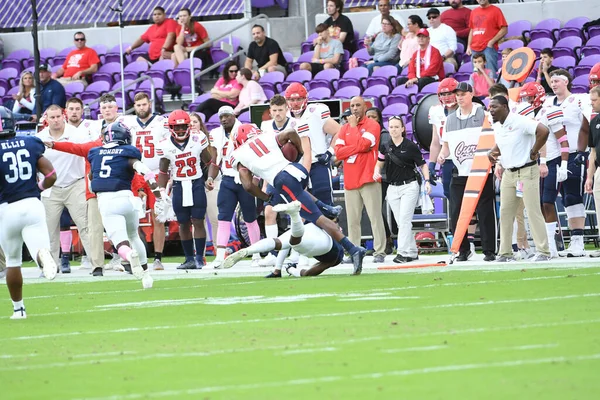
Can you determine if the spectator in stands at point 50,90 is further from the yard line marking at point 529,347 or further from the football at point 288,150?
the yard line marking at point 529,347

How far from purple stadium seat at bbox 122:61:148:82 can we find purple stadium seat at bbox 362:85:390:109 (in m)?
A: 5.46

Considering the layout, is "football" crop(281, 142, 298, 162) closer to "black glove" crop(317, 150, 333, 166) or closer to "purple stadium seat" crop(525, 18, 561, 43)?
"black glove" crop(317, 150, 333, 166)

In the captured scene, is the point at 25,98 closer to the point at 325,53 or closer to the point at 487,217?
the point at 325,53

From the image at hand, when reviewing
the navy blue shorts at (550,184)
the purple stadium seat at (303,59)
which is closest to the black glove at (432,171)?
the navy blue shorts at (550,184)

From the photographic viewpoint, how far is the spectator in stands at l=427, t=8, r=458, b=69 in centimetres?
1980

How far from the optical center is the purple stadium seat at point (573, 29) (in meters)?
19.7

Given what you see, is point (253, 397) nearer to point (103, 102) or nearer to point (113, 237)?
point (113, 237)

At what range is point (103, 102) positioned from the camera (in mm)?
14812

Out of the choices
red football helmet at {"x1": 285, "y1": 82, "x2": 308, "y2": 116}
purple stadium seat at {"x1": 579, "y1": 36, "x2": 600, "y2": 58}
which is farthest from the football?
purple stadium seat at {"x1": 579, "y1": 36, "x2": 600, "y2": 58}

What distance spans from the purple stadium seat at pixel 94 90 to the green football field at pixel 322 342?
509 inches

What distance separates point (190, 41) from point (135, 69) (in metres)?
1.23

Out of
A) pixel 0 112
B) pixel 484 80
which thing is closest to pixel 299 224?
pixel 0 112

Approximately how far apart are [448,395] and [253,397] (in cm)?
84

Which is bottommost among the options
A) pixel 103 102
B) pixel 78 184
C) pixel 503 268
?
pixel 503 268
